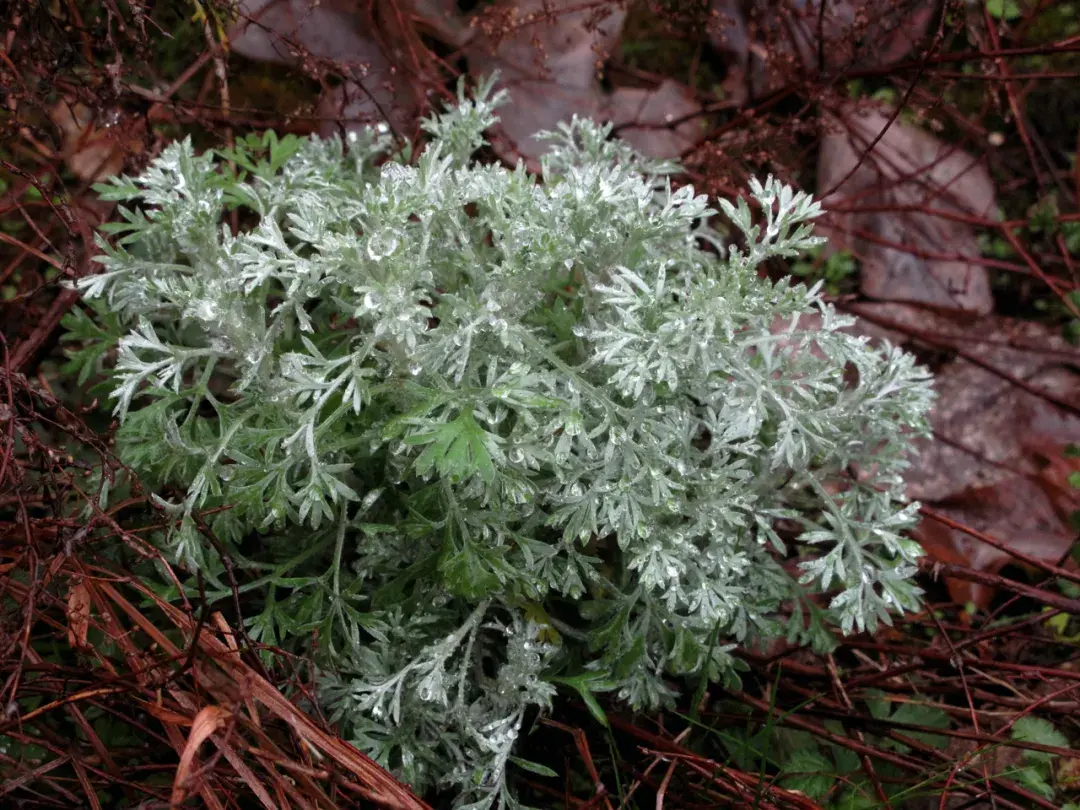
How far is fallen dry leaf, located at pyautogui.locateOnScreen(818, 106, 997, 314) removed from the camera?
338 cm

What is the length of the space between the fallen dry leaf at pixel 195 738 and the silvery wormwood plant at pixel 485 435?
300 mm

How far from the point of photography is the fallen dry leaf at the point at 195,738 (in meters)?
1.47

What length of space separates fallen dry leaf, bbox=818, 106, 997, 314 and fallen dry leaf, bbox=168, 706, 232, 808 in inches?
106

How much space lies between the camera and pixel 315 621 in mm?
1927

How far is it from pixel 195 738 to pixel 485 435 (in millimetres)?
761

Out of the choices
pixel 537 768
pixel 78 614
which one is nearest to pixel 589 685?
pixel 537 768

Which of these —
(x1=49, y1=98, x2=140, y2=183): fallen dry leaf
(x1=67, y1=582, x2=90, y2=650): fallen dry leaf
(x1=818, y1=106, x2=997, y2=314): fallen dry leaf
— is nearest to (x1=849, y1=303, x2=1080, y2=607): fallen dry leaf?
(x1=818, y1=106, x2=997, y2=314): fallen dry leaf

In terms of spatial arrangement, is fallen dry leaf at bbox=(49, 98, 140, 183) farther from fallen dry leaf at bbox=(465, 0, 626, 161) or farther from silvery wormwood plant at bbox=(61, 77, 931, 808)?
fallen dry leaf at bbox=(465, 0, 626, 161)

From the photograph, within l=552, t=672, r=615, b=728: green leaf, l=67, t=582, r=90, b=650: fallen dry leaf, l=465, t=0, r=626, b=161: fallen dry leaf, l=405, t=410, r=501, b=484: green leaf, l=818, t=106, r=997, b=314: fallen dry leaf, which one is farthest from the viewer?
l=818, t=106, r=997, b=314: fallen dry leaf

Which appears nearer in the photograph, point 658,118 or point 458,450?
point 458,450

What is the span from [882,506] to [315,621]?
1.39 metres

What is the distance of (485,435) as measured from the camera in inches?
67.3

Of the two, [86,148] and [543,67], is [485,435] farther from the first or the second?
[86,148]

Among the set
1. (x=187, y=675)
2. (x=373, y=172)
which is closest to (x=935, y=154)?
(x=373, y=172)
